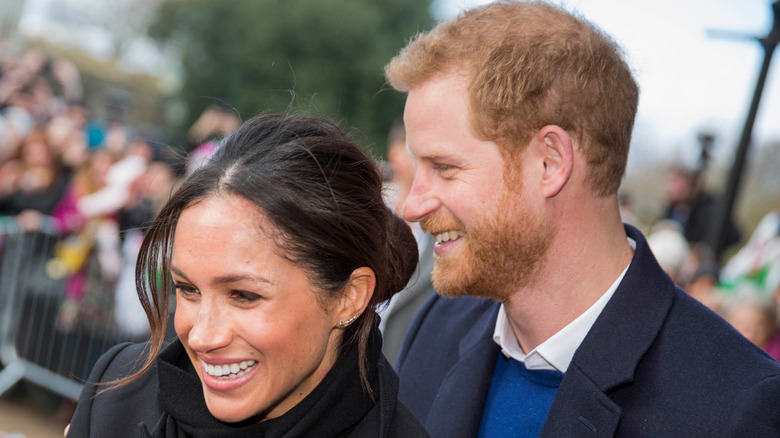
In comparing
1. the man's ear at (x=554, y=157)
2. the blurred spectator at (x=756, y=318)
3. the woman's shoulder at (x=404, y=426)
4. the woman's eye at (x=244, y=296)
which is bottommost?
the blurred spectator at (x=756, y=318)

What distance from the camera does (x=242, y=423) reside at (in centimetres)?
211

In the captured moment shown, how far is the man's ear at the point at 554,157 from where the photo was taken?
237cm

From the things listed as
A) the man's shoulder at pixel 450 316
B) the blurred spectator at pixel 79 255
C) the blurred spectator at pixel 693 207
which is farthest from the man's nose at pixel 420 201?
the blurred spectator at pixel 693 207

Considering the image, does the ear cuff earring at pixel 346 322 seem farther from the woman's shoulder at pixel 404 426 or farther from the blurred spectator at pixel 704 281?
the blurred spectator at pixel 704 281

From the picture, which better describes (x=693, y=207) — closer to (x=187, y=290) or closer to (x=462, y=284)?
(x=462, y=284)

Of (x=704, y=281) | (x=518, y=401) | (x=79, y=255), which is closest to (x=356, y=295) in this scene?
(x=518, y=401)

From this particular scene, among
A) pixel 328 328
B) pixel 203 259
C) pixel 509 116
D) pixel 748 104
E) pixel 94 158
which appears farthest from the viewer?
pixel 94 158

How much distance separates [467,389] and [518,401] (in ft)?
0.63

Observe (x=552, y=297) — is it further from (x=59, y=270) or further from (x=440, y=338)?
(x=59, y=270)

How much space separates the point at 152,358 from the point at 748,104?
5384 mm

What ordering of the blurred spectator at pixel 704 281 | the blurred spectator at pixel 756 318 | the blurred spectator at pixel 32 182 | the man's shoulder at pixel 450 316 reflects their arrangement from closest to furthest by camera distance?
the man's shoulder at pixel 450 316 < the blurred spectator at pixel 756 318 < the blurred spectator at pixel 704 281 < the blurred spectator at pixel 32 182

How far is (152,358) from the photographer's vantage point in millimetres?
2180

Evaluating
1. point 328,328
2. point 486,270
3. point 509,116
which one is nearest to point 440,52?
point 509,116

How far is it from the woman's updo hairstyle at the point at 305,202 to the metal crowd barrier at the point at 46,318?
425cm
